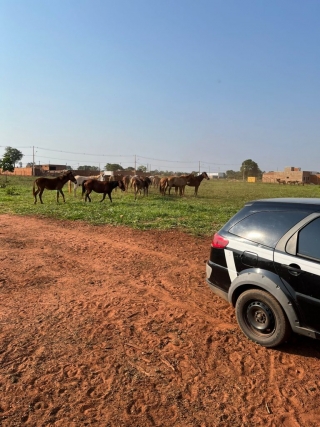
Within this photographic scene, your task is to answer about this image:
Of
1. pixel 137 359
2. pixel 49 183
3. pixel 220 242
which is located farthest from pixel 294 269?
pixel 49 183

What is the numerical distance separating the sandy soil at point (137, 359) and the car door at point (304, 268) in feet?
2.10

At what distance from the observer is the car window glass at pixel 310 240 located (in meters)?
3.29

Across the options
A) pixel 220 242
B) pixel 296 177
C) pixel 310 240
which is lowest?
pixel 220 242

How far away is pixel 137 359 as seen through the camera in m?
3.33

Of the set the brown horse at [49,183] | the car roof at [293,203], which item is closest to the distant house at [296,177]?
the brown horse at [49,183]

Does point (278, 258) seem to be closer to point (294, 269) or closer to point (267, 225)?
point (294, 269)

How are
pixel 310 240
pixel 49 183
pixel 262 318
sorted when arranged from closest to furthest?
pixel 310 240 → pixel 262 318 → pixel 49 183

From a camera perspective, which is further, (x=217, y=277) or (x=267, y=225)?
(x=217, y=277)

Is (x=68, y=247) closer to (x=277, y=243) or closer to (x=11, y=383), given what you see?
(x=11, y=383)

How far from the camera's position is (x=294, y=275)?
3.29m

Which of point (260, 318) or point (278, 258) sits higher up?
point (278, 258)

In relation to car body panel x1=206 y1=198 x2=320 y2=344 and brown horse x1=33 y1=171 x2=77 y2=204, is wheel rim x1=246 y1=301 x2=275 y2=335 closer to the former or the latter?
car body panel x1=206 y1=198 x2=320 y2=344

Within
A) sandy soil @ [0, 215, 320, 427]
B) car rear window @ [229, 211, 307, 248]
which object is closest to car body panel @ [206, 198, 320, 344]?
car rear window @ [229, 211, 307, 248]

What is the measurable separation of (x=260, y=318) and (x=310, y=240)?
3.55 feet
